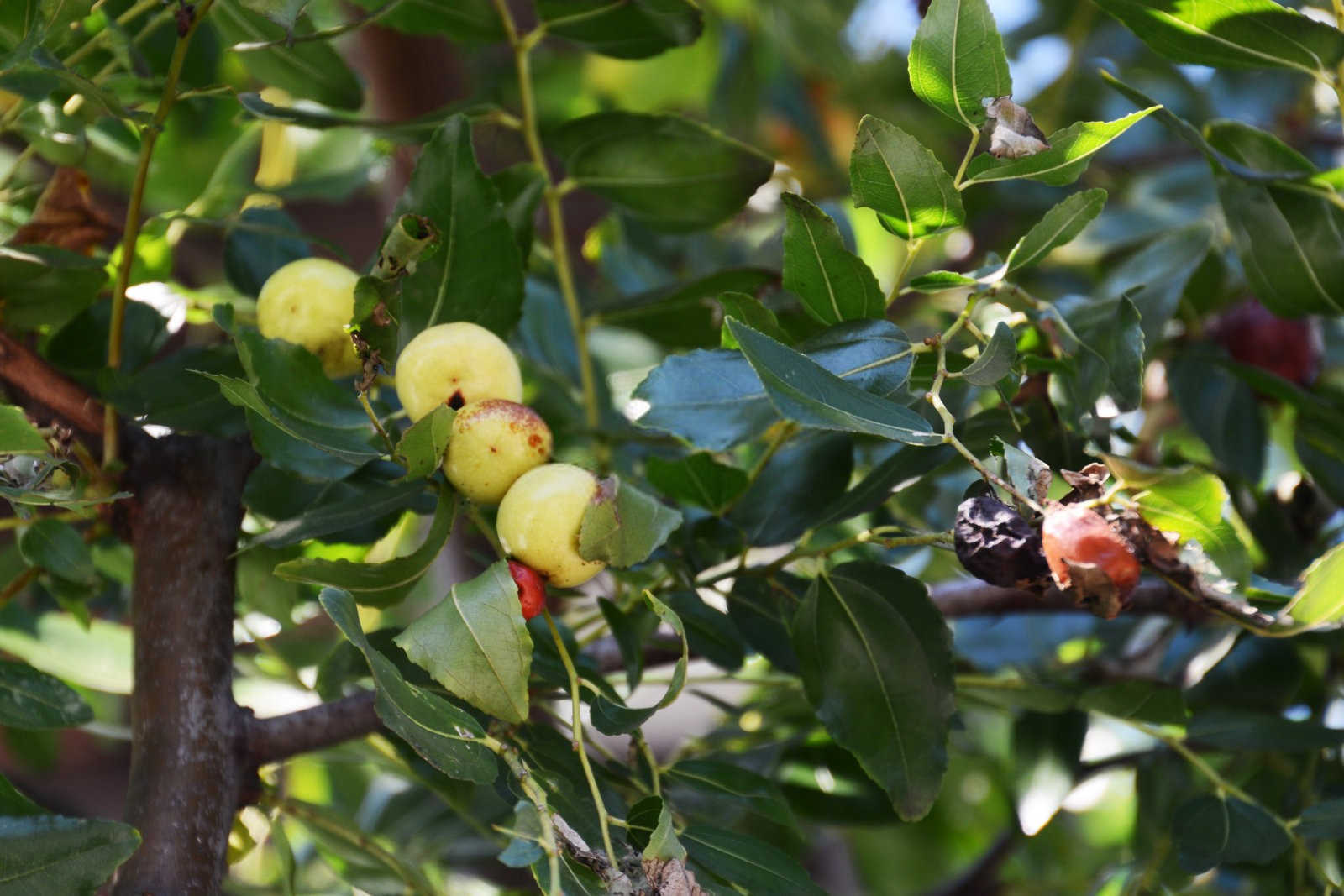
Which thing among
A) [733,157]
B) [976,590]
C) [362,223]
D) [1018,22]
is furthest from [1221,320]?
[362,223]

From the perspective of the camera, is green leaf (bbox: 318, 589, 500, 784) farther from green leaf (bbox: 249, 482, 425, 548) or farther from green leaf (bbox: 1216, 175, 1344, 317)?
green leaf (bbox: 1216, 175, 1344, 317)

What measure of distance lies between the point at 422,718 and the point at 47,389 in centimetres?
26

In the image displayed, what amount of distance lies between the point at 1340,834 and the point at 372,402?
476 millimetres

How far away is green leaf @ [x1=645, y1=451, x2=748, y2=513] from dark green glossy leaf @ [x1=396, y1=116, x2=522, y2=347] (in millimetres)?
109

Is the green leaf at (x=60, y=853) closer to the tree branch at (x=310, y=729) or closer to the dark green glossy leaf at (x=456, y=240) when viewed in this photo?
the tree branch at (x=310, y=729)

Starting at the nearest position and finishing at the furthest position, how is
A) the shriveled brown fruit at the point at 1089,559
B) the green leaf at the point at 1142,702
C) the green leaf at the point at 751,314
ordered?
the shriveled brown fruit at the point at 1089,559 < the green leaf at the point at 751,314 < the green leaf at the point at 1142,702

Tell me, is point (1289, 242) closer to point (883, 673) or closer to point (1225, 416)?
→ point (1225, 416)

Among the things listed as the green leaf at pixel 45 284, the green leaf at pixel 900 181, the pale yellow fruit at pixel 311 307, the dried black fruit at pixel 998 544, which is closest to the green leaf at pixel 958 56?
the green leaf at pixel 900 181

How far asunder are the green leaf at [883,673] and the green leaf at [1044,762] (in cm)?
16

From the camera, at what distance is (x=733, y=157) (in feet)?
2.10

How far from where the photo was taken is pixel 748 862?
0.48 metres

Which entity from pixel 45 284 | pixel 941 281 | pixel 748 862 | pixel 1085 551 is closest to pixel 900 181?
pixel 941 281

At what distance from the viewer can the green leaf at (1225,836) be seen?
0.59 metres

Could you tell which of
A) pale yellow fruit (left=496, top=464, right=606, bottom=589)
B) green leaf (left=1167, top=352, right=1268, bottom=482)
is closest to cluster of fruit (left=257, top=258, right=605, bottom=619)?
pale yellow fruit (left=496, top=464, right=606, bottom=589)
